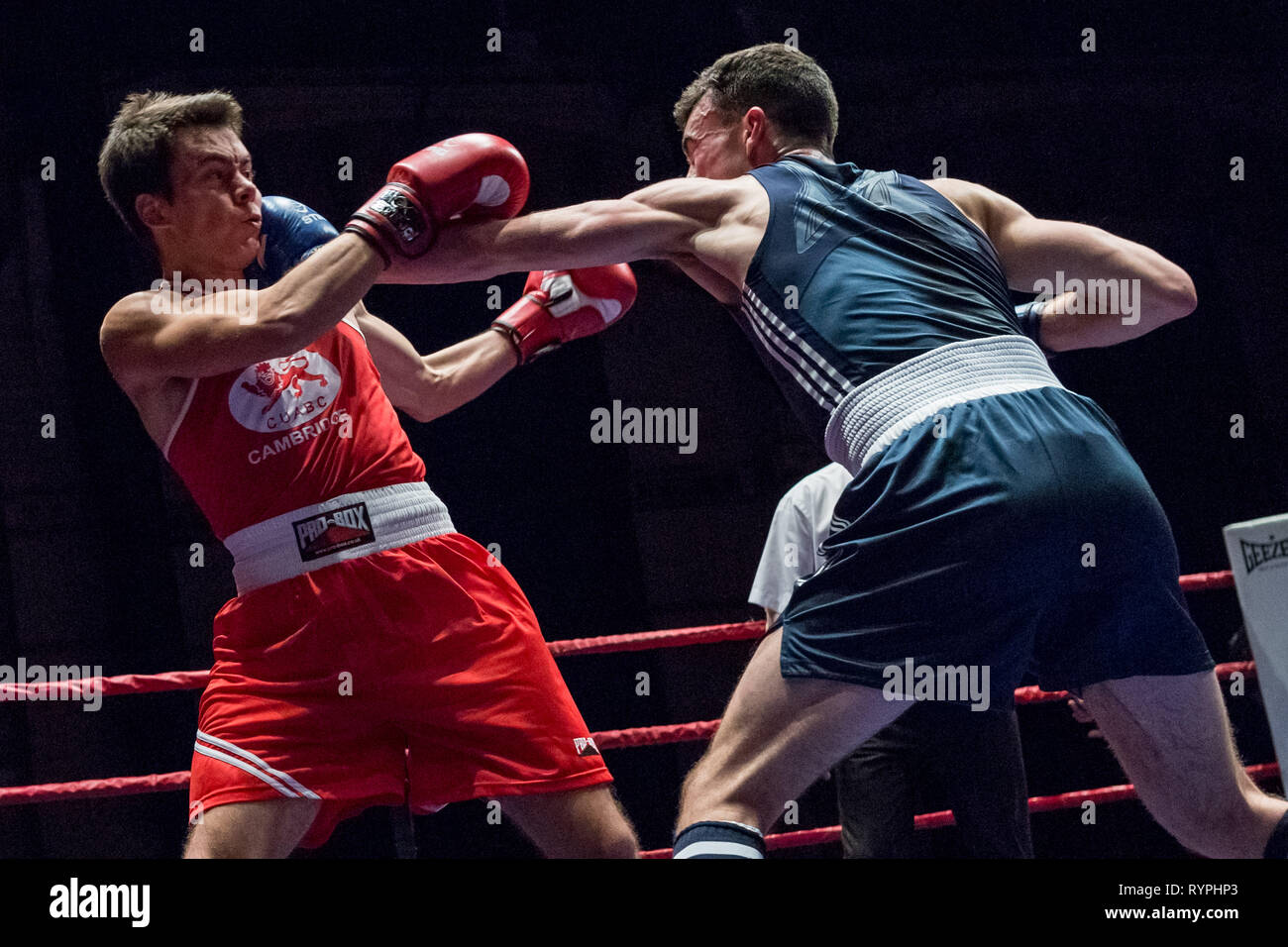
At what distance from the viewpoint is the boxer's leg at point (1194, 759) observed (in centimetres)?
155

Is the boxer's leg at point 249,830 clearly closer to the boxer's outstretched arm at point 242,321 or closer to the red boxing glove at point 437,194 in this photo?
the boxer's outstretched arm at point 242,321

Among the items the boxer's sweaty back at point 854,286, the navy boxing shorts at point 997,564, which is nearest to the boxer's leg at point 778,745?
the navy boxing shorts at point 997,564

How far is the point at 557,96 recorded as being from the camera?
16.8 feet

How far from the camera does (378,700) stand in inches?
69.5

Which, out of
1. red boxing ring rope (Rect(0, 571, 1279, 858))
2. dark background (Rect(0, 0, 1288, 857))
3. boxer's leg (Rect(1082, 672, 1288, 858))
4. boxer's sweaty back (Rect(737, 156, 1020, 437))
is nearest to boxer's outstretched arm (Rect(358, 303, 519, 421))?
red boxing ring rope (Rect(0, 571, 1279, 858))

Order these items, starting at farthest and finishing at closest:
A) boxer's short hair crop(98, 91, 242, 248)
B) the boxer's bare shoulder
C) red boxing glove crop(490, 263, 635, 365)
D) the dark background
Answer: the dark background, red boxing glove crop(490, 263, 635, 365), boxer's short hair crop(98, 91, 242, 248), the boxer's bare shoulder

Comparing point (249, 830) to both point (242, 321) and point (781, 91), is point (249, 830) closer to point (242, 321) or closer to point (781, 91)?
point (242, 321)

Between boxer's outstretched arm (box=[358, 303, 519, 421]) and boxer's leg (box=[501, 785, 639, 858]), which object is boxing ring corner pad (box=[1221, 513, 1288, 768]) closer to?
boxer's leg (box=[501, 785, 639, 858])

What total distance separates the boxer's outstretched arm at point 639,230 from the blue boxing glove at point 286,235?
48 centimetres

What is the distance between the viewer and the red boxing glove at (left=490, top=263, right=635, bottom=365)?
252cm

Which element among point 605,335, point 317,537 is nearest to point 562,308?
point 317,537

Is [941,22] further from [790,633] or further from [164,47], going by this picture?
[790,633]
